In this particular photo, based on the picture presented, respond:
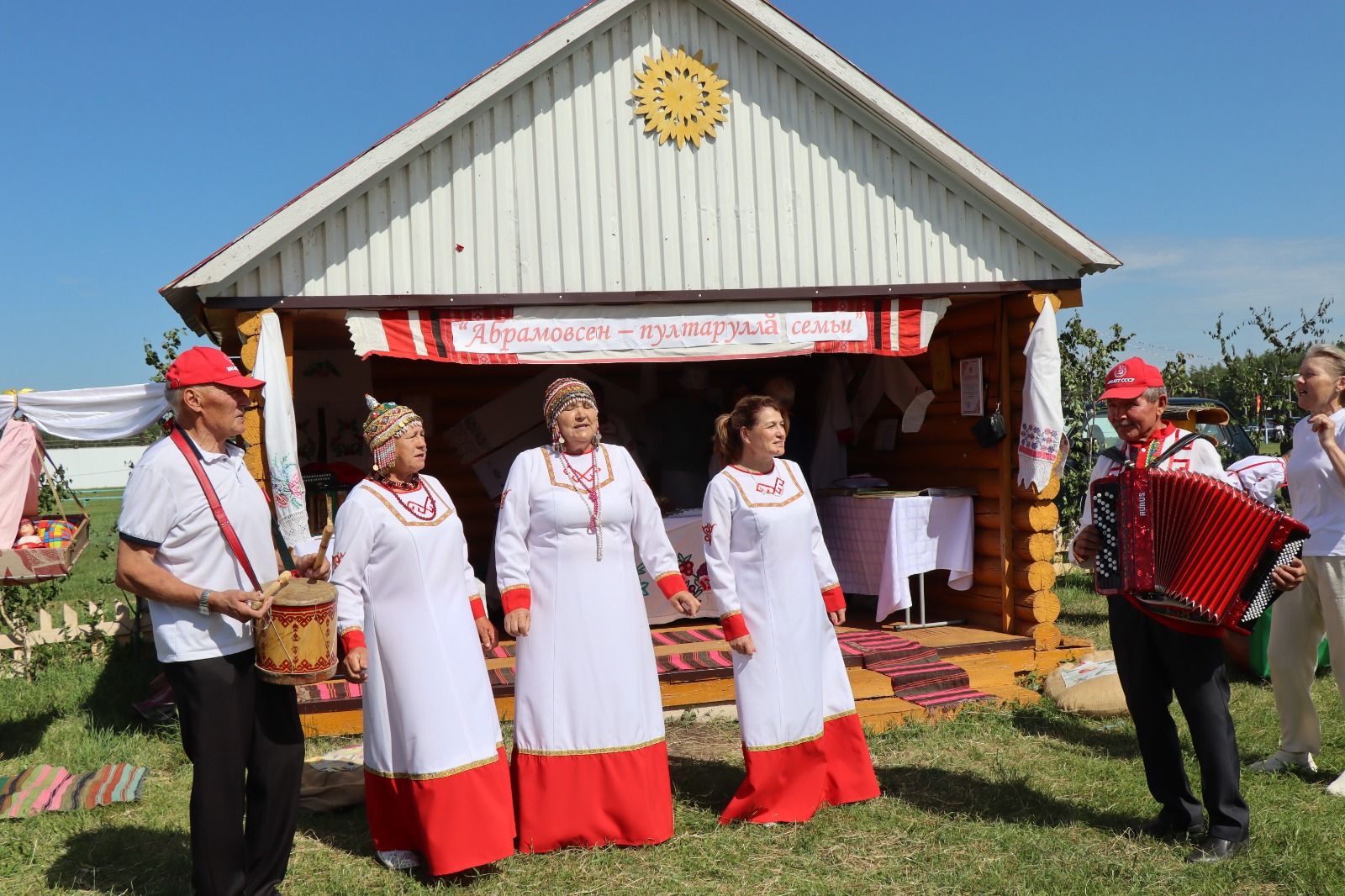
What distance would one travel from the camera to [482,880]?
4375 mm

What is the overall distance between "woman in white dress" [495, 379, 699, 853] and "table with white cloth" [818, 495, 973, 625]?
402 cm

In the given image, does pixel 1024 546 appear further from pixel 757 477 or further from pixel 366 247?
pixel 366 247

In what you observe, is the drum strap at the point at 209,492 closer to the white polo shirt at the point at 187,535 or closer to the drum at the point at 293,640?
the white polo shirt at the point at 187,535

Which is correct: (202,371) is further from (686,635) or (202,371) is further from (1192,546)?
(686,635)

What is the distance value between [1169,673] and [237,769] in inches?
143

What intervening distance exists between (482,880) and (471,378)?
7125 millimetres

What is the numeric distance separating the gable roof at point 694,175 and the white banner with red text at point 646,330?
0.17m

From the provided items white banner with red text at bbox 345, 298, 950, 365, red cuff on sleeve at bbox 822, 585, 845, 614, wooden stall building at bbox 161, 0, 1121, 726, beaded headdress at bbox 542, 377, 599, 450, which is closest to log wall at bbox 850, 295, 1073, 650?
wooden stall building at bbox 161, 0, 1121, 726

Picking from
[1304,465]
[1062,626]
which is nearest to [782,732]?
[1304,465]

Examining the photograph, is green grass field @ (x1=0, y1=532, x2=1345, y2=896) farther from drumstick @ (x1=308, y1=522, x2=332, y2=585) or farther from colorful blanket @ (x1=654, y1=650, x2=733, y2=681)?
drumstick @ (x1=308, y1=522, x2=332, y2=585)

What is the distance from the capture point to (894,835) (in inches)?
191

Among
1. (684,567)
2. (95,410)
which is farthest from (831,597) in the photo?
(95,410)

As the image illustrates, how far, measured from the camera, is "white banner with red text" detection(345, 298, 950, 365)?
6.91 m

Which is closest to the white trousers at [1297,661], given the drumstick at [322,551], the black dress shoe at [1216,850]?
the black dress shoe at [1216,850]
